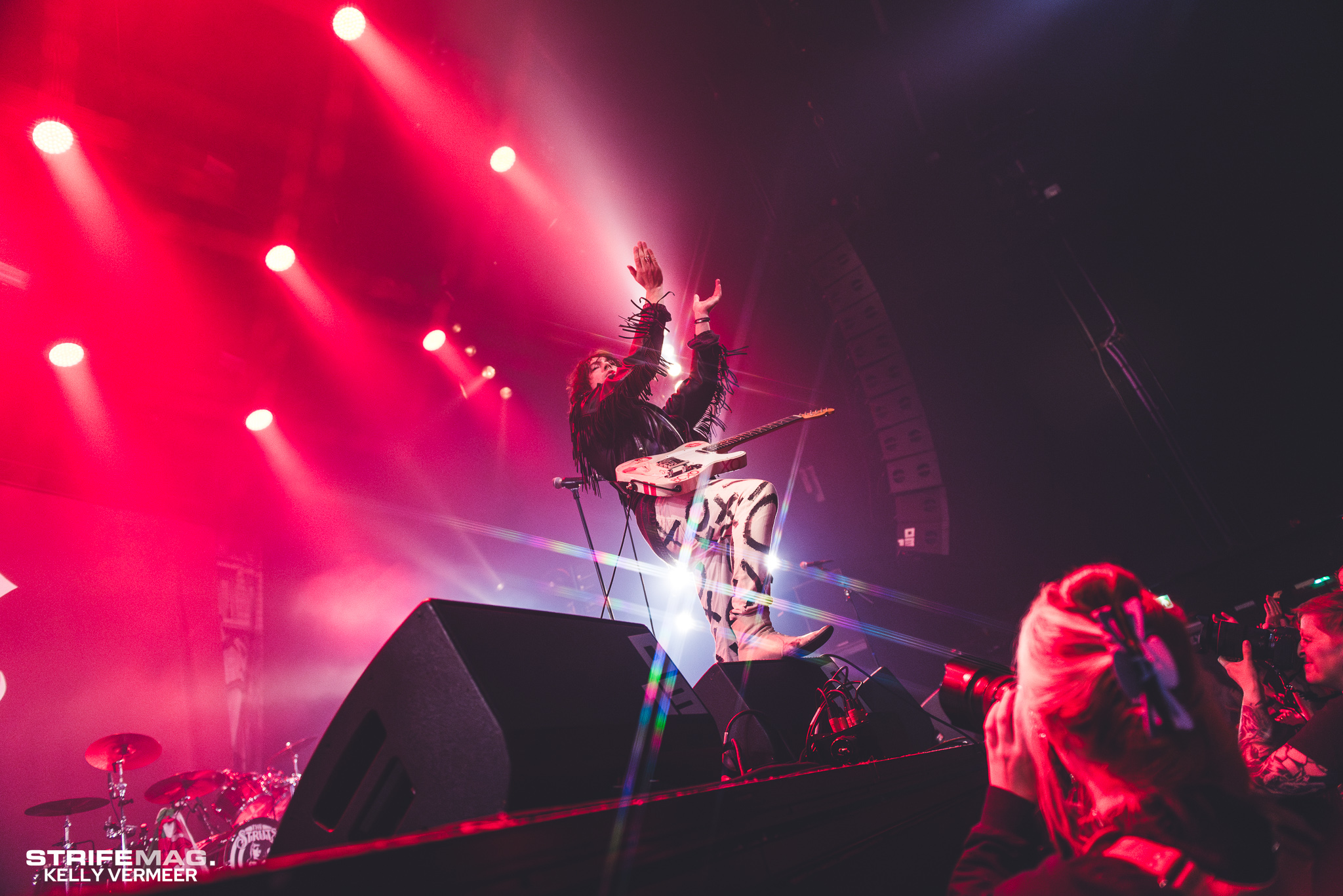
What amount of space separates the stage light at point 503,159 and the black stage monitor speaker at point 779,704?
15.0 ft

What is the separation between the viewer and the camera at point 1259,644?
8.10 ft

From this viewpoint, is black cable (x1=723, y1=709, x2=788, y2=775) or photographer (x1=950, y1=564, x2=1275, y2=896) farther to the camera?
black cable (x1=723, y1=709, x2=788, y2=775)

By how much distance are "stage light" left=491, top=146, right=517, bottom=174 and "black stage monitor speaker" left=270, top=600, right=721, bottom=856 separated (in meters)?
4.74

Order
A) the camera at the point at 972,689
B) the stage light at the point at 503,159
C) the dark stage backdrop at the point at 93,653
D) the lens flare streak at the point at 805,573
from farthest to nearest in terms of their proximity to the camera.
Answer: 1. the lens flare streak at the point at 805,573
2. the stage light at the point at 503,159
3. the dark stage backdrop at the point at 93,653
4. the camera at the point at 972,689

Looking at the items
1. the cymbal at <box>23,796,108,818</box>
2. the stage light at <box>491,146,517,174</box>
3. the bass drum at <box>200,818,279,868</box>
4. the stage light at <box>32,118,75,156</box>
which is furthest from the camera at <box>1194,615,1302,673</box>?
the stage light at <box>32,118,75,156</box>

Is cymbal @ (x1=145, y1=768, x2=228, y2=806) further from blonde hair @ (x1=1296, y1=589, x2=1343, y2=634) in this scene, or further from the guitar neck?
blonde hair @ (x1=1296, y1=589, x2=1343, y2=634)

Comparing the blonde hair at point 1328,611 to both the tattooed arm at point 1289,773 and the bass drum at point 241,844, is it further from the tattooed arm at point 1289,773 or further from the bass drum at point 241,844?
the bass drum at point 241,844

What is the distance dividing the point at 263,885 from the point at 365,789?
0.66 metres

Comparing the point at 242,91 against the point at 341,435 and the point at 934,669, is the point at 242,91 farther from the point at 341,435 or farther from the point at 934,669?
the point at 934,669

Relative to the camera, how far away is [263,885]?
429 millimetres

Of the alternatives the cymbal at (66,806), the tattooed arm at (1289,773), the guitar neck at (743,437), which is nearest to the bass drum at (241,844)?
the cymbal at (66,806)

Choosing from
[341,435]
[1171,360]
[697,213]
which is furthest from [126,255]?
[1171,360]

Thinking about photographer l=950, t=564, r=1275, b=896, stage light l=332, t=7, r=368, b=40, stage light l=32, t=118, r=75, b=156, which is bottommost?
photographer l=950, t=564, r=1275, b=896

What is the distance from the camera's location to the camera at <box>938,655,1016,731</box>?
3.73 ft
